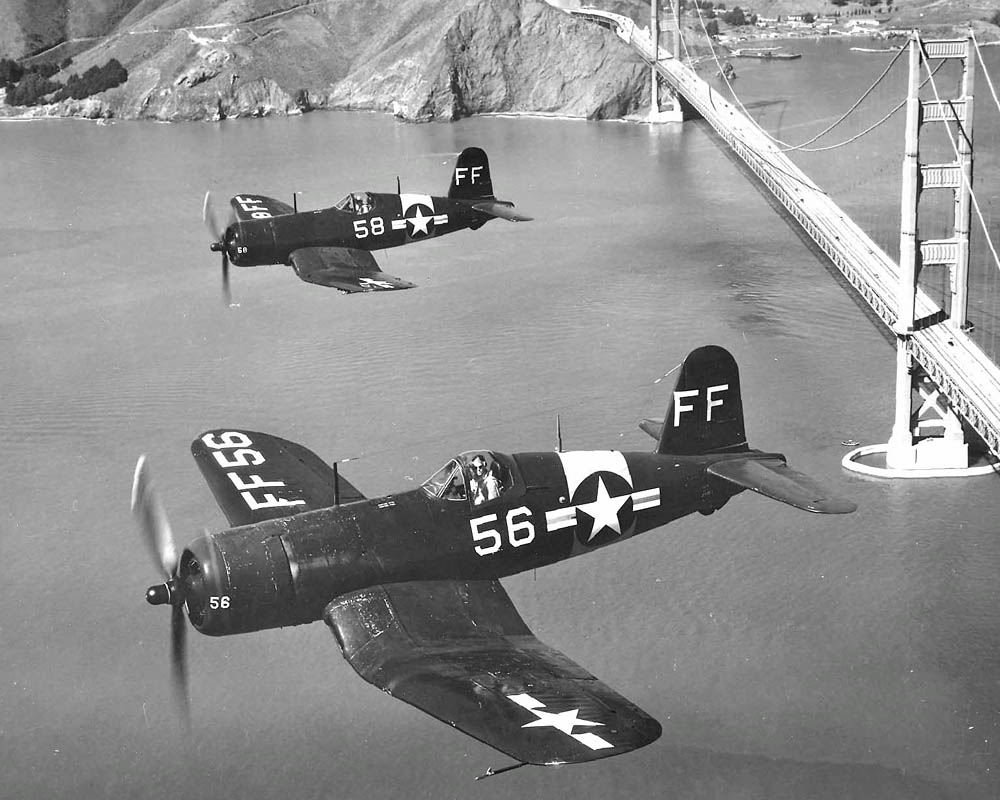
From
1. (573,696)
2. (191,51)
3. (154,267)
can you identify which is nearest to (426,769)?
(573,696)

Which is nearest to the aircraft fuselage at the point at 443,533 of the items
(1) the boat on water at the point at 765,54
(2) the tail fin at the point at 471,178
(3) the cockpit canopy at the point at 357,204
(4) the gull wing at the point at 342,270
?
(4) the gull wing at the point at 342,270

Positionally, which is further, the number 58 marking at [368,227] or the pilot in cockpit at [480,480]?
the number 58 marking at [368,227]

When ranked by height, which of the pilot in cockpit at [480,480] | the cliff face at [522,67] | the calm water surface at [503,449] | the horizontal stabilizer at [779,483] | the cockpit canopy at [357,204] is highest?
the cliff face at [522,67]

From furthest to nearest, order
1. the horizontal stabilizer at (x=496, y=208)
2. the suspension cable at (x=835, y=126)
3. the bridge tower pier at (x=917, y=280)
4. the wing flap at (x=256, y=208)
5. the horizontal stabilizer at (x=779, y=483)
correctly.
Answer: the suspension cable at (x=835, y=126), the wing flap at (x=256, y=208), the horizontal stabilizer at (x=496, y=208), the bridge tower pier at (x=917, y=280), the horizontal stabilizer at (x=779, y=483)

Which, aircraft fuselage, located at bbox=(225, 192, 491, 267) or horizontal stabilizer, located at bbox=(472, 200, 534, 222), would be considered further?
horizontal stabilizer, located at bbox=(472, 200, 534, 222)

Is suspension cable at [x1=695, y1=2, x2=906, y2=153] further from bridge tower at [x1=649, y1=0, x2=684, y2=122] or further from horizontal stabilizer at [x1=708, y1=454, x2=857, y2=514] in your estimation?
horizontal stabilizer at [x1=708, y1=454, x2=857, y2=514]

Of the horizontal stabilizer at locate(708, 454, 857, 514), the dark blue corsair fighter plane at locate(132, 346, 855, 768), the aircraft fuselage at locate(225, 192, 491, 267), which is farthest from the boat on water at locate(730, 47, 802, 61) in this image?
the dark blue corsair fighter plane at locate(132, 346, 855, 768)

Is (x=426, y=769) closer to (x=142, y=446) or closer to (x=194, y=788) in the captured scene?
(x=194, y=788)

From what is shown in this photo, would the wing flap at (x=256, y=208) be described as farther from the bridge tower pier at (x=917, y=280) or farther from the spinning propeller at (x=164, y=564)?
the spinning propeller at (x=164, y=564)
